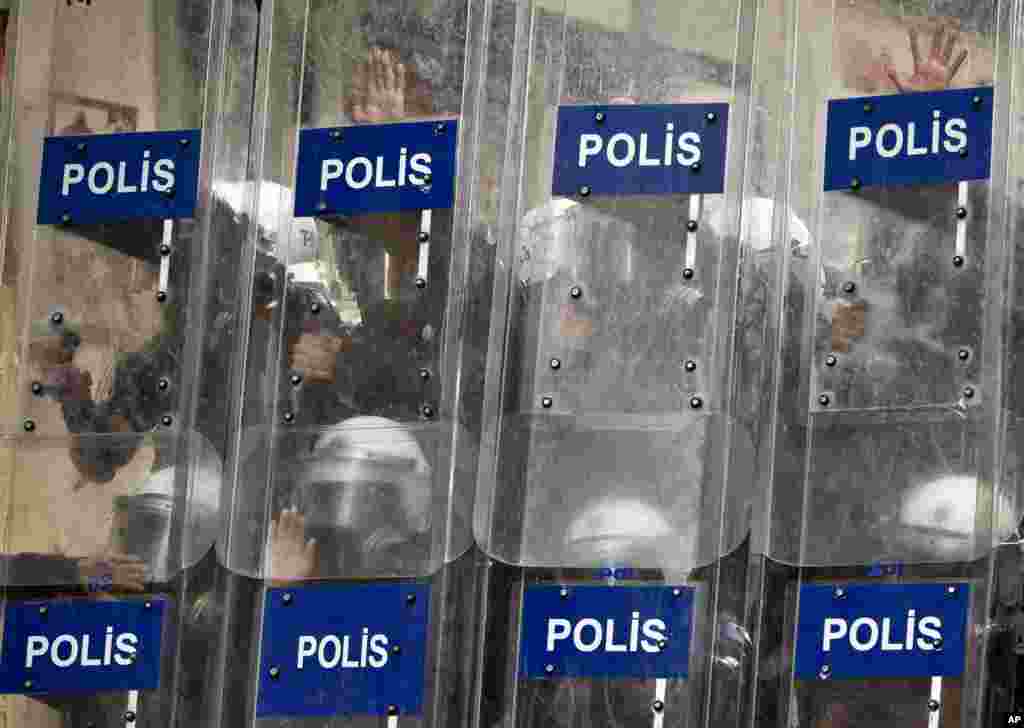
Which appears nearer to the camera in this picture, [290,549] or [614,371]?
[614,371]

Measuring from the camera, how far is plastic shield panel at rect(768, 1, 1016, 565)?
4.68m

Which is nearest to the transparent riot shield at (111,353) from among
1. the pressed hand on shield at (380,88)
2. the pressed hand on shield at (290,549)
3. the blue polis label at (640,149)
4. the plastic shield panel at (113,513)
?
the plastic shield panel at (113,513)

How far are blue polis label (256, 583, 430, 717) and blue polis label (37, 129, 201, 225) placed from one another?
77 centimetres

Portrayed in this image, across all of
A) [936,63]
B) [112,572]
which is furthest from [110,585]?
[936,63]

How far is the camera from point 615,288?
4910 mm

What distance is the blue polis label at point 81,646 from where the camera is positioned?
505 cm

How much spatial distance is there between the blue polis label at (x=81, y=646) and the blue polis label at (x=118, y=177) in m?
0.72

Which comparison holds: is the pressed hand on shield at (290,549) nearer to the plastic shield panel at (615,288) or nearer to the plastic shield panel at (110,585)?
the plastic shield panel at (110,585)

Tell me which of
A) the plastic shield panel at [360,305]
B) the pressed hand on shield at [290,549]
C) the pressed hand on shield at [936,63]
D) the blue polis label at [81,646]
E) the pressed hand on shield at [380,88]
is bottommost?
the blue polis label at [81,646]

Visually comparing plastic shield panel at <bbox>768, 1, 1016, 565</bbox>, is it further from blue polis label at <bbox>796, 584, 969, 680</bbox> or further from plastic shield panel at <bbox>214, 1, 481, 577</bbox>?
Answer: plastic shield panel at <bbox>214, 1, 481, 577</bbox>

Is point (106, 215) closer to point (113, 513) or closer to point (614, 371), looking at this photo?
point (113, 513)

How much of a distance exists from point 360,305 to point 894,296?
37.3 inches

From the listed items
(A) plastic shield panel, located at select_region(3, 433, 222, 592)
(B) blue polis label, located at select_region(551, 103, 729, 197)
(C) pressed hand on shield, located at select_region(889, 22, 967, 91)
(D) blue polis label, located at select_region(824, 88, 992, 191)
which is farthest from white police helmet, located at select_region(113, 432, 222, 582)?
(C) pressed hand on shield, located at select_region(889, 22, 967, 91)

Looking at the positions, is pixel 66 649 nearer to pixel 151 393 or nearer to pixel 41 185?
pixel 151 393
